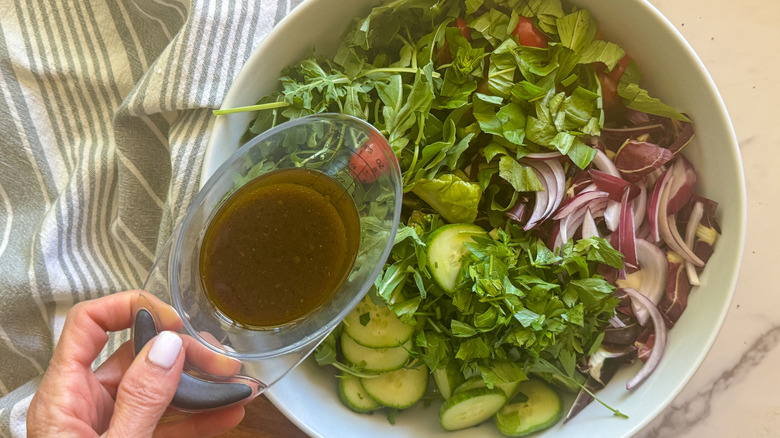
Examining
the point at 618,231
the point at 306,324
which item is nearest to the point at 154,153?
the point at 306,324

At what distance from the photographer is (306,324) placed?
1164 mm

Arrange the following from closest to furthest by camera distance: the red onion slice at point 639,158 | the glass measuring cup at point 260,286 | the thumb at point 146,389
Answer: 1. the thumb at point 146,389
2. the glass measuring cup at point 260,286
3. the red onion slice at point 639,158

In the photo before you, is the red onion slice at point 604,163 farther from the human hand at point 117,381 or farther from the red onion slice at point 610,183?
the human hand at point 117,381

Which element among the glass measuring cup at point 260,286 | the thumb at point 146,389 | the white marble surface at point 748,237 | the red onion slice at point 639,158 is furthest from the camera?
the white marble surface at point 748,237

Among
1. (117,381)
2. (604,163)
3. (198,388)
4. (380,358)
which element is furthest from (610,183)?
(117,381)

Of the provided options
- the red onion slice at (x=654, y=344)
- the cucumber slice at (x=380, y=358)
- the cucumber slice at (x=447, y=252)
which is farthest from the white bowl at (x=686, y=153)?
the cucumber slice at (x=447, y=252)

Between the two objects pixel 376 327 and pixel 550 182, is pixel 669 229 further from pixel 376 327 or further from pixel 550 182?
pixel 376 327

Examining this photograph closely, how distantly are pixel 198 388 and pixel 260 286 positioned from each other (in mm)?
208

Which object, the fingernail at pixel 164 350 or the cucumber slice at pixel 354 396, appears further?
the cucumber slice at pixel 354 396

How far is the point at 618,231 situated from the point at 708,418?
1.72 feet

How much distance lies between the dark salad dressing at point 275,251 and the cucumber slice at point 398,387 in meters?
0.23

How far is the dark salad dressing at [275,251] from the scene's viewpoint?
45.6 inches

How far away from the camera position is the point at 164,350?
100 cm

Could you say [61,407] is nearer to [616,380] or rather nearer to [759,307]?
[616,380]
